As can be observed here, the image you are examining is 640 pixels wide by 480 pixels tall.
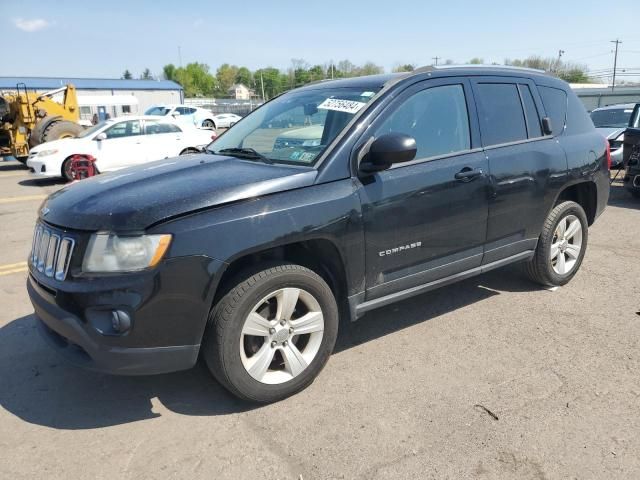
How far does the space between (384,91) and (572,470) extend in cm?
246

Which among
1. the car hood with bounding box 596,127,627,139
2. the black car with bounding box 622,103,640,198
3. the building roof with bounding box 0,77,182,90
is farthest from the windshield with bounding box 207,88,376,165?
the building roof with bounding box 0,77,182,90

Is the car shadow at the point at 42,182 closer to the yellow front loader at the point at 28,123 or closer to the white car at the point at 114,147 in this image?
the white car at the point at 114,147

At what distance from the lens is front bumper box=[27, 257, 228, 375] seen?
2557 millimetres

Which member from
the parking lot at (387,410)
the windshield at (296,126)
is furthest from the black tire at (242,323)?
the windshield at (296,126)

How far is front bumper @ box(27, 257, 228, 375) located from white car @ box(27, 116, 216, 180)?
979 centimetres

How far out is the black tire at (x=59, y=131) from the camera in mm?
14594

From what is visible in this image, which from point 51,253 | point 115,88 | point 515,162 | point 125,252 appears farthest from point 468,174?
point 115,88

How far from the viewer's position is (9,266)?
5758 millimetres

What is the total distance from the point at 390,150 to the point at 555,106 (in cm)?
237

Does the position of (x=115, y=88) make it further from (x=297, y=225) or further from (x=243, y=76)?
(x=243, y=76)

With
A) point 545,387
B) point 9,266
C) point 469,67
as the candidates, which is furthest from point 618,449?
point 9,266

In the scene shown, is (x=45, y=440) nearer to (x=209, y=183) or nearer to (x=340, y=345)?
(x=209, y=183)

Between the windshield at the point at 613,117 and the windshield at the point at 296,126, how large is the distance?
1129 cm

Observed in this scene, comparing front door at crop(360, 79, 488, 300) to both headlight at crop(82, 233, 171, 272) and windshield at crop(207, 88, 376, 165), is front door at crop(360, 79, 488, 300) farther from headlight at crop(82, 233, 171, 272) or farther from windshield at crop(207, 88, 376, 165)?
headlight at crop(82, 233, 171, 272)
